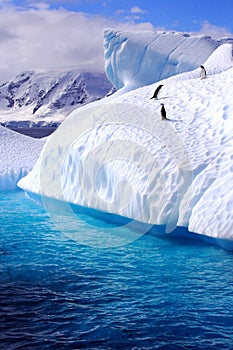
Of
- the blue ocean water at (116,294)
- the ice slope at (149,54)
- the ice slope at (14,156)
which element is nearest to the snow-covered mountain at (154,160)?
the blue ocean water at (116,294)

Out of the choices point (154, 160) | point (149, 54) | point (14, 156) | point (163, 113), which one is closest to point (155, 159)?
point (154, 160)

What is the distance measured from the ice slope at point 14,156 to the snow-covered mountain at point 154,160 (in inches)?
151

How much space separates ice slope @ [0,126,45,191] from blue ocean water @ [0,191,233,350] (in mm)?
8716

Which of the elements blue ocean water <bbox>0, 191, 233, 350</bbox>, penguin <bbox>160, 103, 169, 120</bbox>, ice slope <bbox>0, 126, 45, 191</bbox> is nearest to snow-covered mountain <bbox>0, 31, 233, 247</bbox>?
penguin <bbox>160, 103, 169, 120</bbox>

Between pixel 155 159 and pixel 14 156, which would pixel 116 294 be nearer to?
pixel 155 159

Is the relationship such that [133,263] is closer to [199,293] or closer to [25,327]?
[199,293]

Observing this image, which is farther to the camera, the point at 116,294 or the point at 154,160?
the point at 154,160

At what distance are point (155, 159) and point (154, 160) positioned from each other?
1.2 inches

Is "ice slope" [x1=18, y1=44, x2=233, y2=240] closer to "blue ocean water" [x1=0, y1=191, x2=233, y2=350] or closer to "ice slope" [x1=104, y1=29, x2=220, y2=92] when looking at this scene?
"blue ocean water" [x1=0, y1=191, x2=233, y2=350]

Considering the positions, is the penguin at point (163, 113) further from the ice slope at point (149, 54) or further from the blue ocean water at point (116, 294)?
the ice slope at point (149, 54)

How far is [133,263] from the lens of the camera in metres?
9.20

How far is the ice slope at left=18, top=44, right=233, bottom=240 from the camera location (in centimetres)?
1016

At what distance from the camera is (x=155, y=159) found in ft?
36.6

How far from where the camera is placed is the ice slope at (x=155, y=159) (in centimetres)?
1016
